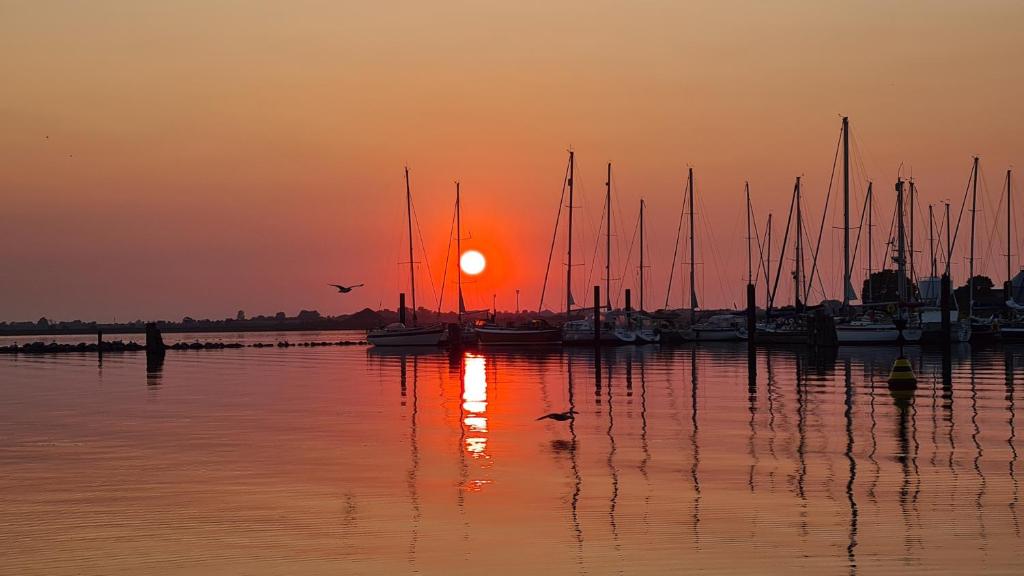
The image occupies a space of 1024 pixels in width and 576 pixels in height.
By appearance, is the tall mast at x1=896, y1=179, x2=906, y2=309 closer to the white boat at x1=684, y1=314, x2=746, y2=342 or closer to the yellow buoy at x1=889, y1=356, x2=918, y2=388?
the white boat at x1=684, y1=314, x2=746, y2=342

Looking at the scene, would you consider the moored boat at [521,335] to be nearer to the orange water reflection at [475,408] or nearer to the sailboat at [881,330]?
the sailboat at [881,330]

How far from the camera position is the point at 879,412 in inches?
1294

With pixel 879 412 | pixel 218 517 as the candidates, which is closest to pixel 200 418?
pixel 218 517

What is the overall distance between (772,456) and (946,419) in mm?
9345

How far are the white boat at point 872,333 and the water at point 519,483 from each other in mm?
43595

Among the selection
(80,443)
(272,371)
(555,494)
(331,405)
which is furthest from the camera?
(272,371)

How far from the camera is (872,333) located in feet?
283

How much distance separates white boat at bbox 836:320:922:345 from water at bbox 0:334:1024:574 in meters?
43.6

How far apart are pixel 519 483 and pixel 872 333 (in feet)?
233

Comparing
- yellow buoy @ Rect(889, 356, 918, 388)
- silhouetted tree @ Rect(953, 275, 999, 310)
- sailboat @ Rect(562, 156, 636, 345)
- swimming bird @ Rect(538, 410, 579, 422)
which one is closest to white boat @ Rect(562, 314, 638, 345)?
sailboat @ Rect(562, 156, 636, 345)

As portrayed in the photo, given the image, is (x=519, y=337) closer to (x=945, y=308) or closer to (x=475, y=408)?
(x=945, y=308)

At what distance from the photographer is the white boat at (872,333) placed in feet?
282

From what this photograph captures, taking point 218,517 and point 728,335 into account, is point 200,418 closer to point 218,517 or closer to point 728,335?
point 218,517

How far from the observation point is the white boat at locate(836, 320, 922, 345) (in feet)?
282
